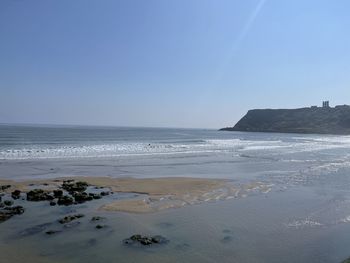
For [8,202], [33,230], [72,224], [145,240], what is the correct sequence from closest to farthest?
[145,240] → [33,230] → [72,224] → [8,202]

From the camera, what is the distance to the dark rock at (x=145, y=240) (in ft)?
31.0

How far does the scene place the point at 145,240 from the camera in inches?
376

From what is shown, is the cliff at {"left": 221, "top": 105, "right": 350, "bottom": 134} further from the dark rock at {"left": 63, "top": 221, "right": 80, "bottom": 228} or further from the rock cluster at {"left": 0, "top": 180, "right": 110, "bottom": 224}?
the dark rock at {"left": 63, "top": 221, "right": 80, "bottom": 228}

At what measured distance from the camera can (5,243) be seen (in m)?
9.29

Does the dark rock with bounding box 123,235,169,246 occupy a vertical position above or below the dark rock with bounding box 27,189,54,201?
below

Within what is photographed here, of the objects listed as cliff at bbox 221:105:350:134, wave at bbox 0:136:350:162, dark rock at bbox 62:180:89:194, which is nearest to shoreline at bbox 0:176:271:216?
dark rock at bbox 62:180:89:194

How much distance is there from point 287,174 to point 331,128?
5622 inches

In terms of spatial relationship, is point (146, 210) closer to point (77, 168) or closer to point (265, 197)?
point (265, 197)

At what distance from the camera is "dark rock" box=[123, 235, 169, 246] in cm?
946

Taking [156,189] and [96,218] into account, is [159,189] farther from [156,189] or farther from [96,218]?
[96,218]

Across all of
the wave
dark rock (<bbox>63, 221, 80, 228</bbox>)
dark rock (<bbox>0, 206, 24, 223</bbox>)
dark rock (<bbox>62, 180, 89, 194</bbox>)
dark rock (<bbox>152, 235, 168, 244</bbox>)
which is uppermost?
the wave

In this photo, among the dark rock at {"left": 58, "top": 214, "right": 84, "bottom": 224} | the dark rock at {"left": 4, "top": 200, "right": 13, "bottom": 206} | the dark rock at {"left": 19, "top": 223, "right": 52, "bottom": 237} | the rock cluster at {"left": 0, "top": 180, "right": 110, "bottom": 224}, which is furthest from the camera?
the dark rock at {"left": 4, "top": 200, "right": 13, "bottom": 206}

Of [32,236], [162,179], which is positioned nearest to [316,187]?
[162,179]

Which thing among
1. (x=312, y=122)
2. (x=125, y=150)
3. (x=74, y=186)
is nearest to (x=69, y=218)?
(x=74, y=186)
